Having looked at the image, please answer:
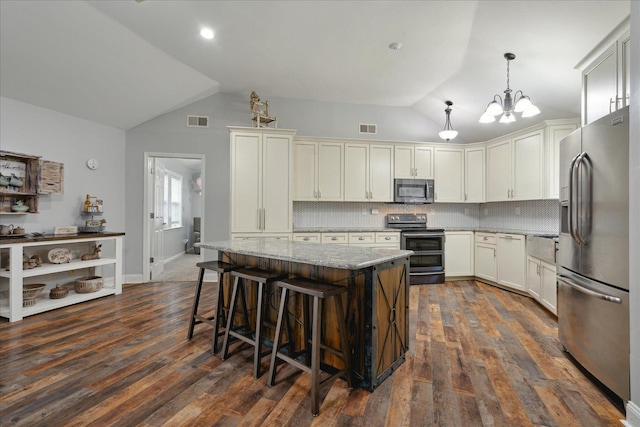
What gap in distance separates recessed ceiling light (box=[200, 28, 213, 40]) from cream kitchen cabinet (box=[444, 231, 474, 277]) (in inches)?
170

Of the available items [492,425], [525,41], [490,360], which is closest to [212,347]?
[492,425]

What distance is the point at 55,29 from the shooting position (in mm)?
2885

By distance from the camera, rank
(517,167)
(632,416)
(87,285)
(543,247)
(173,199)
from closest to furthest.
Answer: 1. (632,416)
2. (543,247)
3. (87,285)
4. (517,167)
5. (173,199)

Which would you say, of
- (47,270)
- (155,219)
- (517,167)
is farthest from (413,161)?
(47,270)

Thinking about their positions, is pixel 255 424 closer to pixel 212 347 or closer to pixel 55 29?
pixel 212 347

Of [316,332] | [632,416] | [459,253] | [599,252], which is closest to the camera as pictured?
[632,416]

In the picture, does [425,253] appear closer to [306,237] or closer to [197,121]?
[306,237]

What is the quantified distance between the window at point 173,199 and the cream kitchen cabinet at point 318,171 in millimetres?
3700

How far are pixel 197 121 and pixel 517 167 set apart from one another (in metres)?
5.01

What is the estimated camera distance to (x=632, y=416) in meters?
1.61

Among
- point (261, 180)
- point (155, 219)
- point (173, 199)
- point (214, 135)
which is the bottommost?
point (155, 219)

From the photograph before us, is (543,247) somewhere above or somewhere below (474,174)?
below

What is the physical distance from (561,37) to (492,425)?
10.9ft

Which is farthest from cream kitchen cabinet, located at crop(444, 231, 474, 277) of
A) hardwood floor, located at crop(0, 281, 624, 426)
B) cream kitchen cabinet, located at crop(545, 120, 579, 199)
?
hardwood floor, located at crop(0, 281, 624, 426)
